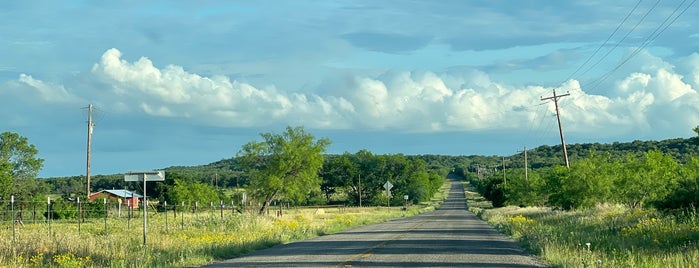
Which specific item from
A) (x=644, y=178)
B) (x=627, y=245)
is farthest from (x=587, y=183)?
(x=627, y=245)

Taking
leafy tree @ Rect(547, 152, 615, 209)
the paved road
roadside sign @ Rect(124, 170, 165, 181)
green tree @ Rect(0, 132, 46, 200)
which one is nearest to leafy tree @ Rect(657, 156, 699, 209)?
the paved road

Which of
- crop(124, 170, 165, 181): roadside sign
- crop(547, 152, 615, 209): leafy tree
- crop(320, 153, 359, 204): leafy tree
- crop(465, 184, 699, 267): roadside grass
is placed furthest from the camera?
crop(320, 153, 359, 204): leafy tree

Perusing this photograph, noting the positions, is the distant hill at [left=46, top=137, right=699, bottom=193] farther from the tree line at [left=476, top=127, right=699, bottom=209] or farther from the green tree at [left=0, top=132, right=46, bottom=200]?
the tree line at [left=476, top=127, right=699, bottom=209]

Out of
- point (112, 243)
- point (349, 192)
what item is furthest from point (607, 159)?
point (349, 192)

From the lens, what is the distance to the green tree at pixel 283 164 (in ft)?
231

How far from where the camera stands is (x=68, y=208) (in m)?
64.2

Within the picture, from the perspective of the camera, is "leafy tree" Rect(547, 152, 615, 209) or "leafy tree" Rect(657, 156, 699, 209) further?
"leafy tree" Rect(547, 152, 615, 209)

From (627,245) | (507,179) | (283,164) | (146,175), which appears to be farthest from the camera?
(507,179)

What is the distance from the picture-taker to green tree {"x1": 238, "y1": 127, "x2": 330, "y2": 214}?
231 feet

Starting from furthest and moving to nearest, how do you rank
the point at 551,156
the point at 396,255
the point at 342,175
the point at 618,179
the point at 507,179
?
the point at 551,156 < the point at 342,175 < the point at 507,179 < the point at 618,179 < the point at 396,255

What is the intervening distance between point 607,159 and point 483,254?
3794 centimetres

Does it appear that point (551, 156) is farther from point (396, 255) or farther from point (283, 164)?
point (396, 255)

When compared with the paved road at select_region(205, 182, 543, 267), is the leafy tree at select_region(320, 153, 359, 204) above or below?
above

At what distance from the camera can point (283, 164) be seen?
6981 cm
